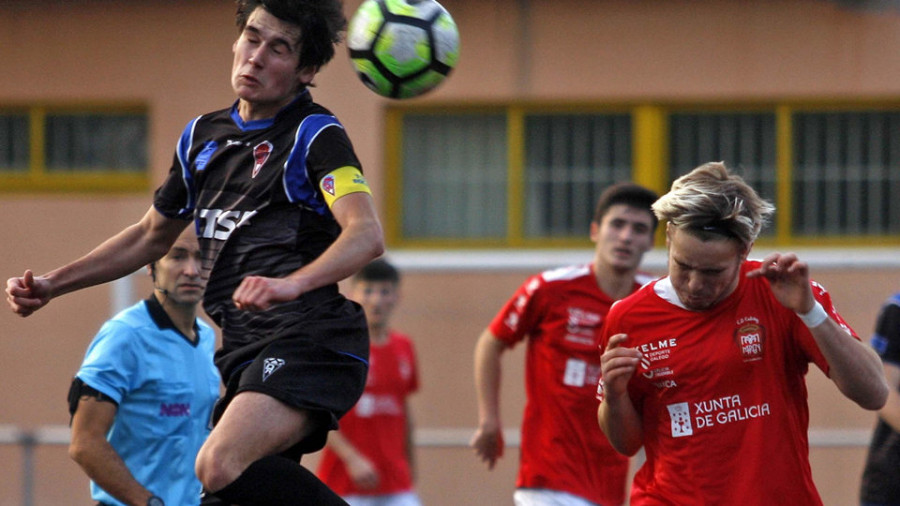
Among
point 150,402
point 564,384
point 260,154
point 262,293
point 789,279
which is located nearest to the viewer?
point 262,293

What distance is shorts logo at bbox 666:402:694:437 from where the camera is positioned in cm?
380

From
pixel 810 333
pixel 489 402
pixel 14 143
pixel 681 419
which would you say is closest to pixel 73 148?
pixel 14 143

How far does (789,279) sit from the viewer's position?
3.45 metres

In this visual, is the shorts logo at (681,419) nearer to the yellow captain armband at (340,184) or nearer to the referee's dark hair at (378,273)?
the yellow captain armband at (340,184)

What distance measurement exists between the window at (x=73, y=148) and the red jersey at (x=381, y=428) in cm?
372

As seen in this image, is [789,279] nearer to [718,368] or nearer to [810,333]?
[810,333]

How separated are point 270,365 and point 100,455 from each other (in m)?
0.98

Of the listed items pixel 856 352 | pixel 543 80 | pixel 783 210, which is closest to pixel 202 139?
pixel 856 352

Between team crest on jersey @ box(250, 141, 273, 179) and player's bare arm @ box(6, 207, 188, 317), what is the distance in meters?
0.52

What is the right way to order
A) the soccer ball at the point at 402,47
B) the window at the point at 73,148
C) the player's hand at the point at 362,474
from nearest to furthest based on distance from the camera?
the soccer ball at the point at 402,47 → the player's hand at the point at 362,474 → the window at the point at 73,148

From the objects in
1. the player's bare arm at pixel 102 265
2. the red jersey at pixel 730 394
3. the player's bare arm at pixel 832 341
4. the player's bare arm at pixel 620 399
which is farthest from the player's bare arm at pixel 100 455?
the player's bare arm at pixel 832 341

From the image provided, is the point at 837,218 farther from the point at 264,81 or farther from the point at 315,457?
the point at 264,81

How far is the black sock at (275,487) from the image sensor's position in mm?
3609

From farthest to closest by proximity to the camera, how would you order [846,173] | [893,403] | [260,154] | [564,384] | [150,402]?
1. [846,173]
2. [564,384]
3. [893,403]
4. [150,402]
5. [260,154]
